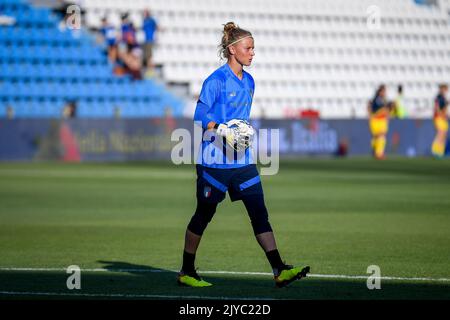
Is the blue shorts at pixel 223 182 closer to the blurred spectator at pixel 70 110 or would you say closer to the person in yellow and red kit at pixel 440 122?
the blurred spectator at pixel 70 110

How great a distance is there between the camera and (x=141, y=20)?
42.8m

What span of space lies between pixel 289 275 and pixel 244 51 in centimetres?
199

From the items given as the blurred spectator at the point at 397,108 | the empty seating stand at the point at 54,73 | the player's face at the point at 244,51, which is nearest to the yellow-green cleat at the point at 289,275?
the player's face at the point at 244,51

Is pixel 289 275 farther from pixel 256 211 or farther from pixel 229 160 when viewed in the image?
pixel 229 160

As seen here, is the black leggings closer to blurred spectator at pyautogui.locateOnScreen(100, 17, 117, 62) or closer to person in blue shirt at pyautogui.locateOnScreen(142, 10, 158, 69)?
person in blue shirt at pyautogui.locateOnScreen(142, 10, 158, 69)

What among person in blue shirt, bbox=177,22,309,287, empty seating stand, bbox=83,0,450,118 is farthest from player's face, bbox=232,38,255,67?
empty seating stand, bbox=83,0,450,118

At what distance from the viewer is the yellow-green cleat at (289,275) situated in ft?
30.6

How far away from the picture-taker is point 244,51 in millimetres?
9672

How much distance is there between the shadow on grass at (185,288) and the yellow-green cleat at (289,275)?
7cm

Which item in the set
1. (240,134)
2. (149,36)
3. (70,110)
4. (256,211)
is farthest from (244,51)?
(149,36)

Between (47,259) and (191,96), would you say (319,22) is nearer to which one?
(191,96)

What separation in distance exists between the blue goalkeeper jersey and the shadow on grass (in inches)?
43.5

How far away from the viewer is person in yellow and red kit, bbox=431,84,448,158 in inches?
1500

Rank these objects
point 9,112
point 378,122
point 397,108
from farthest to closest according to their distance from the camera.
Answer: point 397,108, point 378,122, point 9,112
